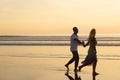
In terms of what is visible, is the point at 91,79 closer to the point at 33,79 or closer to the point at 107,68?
the point at 33,79

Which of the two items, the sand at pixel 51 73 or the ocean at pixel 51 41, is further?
the ocean at pixel 51 41

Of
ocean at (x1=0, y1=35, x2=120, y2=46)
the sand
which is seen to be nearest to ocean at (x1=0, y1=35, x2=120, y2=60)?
ocean at (x1=0, y1=35, x2=120, y2=46)

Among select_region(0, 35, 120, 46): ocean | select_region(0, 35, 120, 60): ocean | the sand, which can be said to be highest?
the sand

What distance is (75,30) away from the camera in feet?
56.1

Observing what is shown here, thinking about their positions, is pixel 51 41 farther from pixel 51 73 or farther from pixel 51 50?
pixel 51 73

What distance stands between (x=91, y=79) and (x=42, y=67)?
4527 millimetres

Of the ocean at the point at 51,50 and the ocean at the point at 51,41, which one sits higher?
the ocean at the point at 51,50

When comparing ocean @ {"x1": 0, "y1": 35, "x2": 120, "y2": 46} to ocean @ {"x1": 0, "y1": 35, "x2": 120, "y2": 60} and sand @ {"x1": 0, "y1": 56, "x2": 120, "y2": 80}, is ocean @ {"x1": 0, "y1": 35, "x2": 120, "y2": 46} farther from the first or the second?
sand @ {"x1": 0, "y1": 56, "x2": 120, "y2": 80}

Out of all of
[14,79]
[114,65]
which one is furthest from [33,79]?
[114,65]

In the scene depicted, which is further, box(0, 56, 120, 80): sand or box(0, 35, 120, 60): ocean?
box(0, 35, 120, 60): ocean

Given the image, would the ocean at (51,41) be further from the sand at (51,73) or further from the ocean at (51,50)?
the sand at (51,73)

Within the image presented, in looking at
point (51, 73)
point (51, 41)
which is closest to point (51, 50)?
point (51, 73)

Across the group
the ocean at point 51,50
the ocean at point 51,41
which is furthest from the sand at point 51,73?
the ocean at point 51,41

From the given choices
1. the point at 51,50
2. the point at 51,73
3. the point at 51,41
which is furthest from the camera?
the point at 51,41
